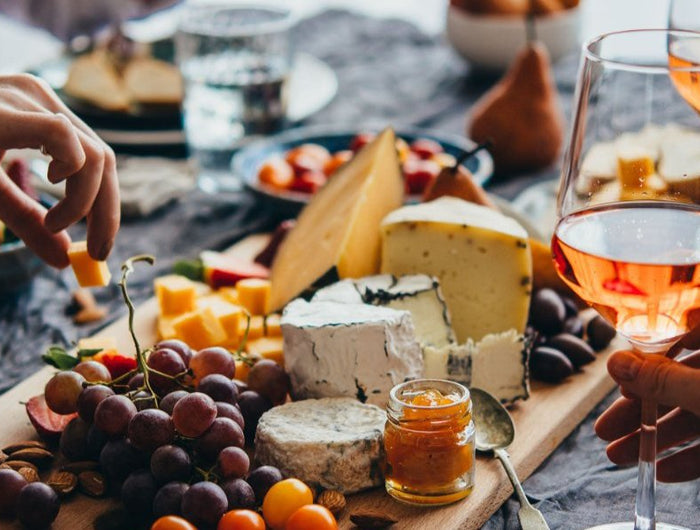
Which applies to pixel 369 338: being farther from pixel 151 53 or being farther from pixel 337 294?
pixel 151 53

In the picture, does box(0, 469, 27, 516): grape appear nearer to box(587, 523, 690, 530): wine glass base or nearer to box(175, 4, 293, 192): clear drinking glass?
box(587, 523, 690, 530): wine glass base

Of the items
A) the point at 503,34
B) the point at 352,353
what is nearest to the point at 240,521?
the point at 352,353

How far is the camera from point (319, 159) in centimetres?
178

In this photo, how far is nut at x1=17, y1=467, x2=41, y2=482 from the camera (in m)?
0.96

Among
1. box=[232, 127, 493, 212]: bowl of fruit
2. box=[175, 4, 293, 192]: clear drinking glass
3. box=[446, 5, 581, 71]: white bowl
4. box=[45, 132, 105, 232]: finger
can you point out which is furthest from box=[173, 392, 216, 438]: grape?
box=[446, 5, 581, 71]: white bowl

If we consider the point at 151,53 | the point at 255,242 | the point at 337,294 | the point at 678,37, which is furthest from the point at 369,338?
the point at 151,53

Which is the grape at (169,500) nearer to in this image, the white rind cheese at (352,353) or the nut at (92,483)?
the nut at (92,483)

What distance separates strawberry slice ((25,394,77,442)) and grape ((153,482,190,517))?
21cm

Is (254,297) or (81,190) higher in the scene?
(81,190)

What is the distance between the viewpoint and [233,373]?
3.53 feet

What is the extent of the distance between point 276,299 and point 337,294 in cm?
20

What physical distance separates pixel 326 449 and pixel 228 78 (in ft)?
3.33

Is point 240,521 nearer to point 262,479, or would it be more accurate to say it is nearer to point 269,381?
point 262,479

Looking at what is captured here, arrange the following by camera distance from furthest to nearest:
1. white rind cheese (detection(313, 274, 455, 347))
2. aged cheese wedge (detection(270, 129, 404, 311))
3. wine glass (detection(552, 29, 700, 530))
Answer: aged cheese wedge (detection(270, 129, 404, 311)) < white rind cheese (detection(313, 274, 455, 347)) < wine glass (detection(552, 29, 700, 530))
